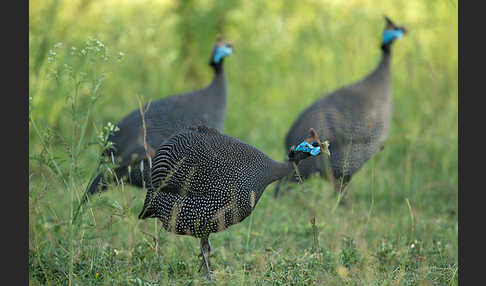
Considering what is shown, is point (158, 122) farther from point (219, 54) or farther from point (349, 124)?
point (349, 124)

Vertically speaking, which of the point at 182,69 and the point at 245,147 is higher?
the point at 182,69

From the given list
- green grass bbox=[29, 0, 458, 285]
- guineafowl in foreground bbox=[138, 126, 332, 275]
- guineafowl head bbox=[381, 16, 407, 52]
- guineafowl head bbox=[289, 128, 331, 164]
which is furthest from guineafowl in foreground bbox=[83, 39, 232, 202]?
guineafowl head bbox=[381, 16, 407, 52]

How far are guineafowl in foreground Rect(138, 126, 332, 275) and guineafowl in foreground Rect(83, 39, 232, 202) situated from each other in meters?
0.85

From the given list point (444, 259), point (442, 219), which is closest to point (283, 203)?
point (442, 219)

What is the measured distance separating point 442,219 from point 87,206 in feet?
9.56

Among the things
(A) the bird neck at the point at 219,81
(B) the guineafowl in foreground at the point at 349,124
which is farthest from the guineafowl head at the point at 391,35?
(A) the bird neck at the point at 219,81

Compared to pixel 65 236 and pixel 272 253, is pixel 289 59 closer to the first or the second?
pixel 272 253

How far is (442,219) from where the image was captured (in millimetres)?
4652

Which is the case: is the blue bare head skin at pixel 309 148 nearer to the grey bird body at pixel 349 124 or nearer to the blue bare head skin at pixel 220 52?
the grey bird body at pixel 349 124

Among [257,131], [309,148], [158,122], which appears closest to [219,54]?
[158,122]

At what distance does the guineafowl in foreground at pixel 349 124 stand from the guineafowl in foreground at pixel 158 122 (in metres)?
0.74

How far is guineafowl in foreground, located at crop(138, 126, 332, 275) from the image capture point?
10.8 feet

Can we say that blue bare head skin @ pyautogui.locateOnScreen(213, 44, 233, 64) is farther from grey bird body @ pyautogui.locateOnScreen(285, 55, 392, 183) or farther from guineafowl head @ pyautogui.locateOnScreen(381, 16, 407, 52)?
guineafowl head @ pyautogui.locateOnScreen(381, 16, 407, 52)

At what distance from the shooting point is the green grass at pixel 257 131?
3.21 m
